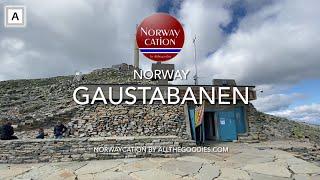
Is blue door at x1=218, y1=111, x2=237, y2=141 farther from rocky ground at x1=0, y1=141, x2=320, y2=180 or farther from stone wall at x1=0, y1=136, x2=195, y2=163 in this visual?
stone wall at x1=0, y1=136, x2=195, y2=163

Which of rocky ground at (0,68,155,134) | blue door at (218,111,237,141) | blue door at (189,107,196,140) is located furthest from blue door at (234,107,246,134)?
rocky ground at (0,68,155,134)

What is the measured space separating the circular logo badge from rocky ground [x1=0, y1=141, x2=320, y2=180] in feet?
20.4

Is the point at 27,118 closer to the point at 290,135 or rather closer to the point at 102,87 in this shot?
the point at 102,87

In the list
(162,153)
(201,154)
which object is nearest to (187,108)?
(201,154)

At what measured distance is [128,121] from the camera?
1484cm

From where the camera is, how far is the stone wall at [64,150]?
388 inches

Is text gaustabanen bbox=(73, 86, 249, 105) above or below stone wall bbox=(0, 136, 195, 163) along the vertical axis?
above

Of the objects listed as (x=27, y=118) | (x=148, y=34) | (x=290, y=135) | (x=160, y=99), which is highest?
(x=148, y=34)

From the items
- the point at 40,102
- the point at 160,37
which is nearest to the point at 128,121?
the point at 160,37

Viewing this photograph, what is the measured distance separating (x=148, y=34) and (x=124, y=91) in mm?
3442

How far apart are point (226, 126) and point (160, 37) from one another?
644 cm

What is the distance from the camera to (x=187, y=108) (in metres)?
15.4

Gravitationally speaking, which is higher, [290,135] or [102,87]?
[102,87]

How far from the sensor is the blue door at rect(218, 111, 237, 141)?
15930mm
